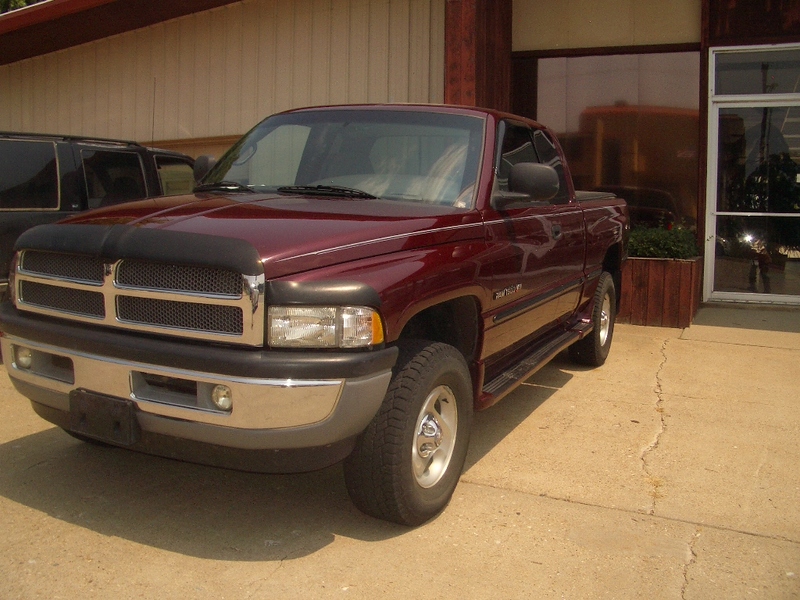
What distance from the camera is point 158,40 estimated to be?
11328 mm

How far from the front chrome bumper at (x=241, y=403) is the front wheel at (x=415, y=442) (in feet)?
0.54

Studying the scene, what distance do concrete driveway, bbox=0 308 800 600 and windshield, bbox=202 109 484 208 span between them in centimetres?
156

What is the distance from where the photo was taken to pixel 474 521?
12.7ft

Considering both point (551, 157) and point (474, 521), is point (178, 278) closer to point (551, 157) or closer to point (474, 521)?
point (474, 521)

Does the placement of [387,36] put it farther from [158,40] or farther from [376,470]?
[376,470]

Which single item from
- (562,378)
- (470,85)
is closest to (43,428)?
(562,378)

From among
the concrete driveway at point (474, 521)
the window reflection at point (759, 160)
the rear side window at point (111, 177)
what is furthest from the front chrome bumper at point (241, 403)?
the window reflection at point (759, 160)

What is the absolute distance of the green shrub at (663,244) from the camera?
29.0 feet

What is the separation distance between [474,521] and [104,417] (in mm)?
1743

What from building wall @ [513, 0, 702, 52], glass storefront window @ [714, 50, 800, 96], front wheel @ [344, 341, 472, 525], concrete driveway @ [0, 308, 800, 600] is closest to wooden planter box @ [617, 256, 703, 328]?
glass storefront window @ [714, 50, 800, 96]

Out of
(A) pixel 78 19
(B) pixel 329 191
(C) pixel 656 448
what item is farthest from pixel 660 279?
(A) pixel 78 19

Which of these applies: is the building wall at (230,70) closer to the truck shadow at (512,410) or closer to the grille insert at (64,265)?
the truck shadow at (512,410)

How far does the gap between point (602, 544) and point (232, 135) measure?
868 cm

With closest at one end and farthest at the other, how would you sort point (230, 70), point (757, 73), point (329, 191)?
1. point (329, 191)
2. point (757, 73)
3. point (230, 70)
